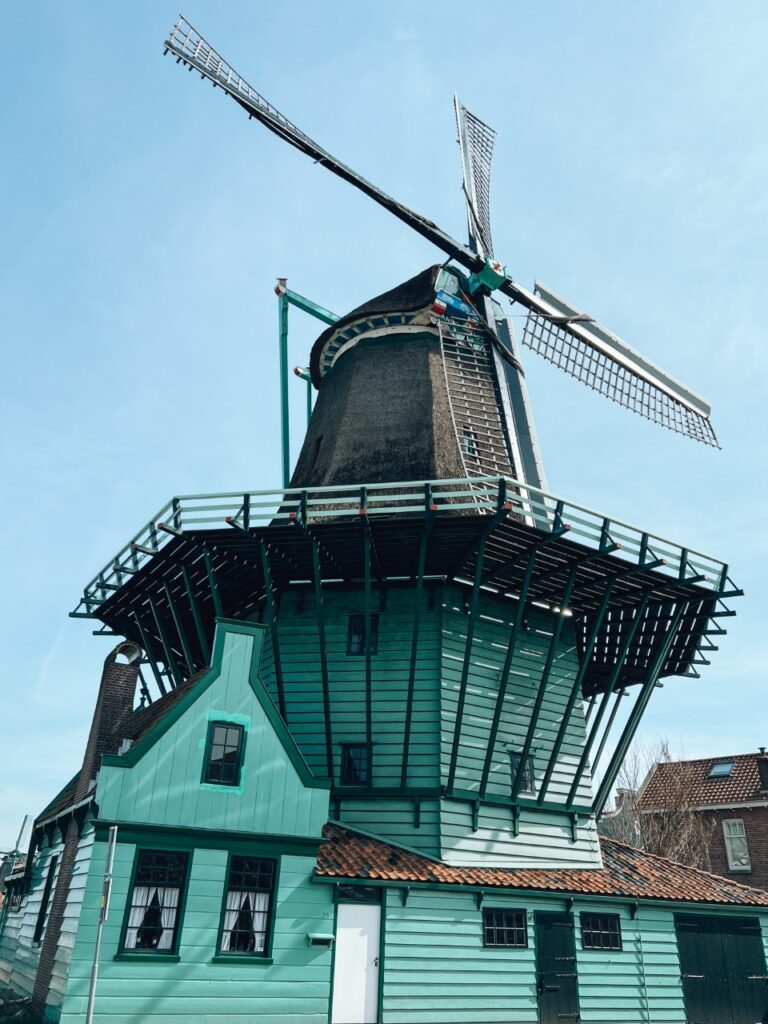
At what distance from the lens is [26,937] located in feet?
58.0

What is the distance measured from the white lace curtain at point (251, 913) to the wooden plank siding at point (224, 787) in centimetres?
107

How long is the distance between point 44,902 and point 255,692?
23.5 feet

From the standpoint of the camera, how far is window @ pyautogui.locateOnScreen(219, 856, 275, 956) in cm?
1362

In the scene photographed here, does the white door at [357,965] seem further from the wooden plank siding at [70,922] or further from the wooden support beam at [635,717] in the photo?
the wooden support beam at [635,717]

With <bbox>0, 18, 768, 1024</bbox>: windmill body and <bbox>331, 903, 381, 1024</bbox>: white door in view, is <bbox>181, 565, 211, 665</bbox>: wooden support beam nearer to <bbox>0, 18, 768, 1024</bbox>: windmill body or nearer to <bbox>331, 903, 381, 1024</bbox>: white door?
<bbox>0, 18, 768, 1024</bbox>: windmill body

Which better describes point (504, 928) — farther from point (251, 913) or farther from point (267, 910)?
point (251, 913)

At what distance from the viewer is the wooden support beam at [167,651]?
2052 cm

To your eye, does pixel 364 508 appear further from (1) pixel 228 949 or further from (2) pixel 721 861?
(2) pixel 721 861

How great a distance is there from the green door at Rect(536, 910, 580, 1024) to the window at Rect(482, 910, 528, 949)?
0.39m

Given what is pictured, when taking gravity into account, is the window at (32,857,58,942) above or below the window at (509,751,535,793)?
below

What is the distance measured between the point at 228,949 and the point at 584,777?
10.2 metres

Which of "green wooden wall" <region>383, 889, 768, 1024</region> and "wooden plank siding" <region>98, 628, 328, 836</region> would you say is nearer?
"wooden plank siding" <region>98, 628, 328, 836</region>

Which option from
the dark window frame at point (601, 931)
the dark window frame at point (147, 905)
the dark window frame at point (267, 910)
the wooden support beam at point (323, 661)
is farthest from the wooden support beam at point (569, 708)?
the dark window frame at point (147, 905)

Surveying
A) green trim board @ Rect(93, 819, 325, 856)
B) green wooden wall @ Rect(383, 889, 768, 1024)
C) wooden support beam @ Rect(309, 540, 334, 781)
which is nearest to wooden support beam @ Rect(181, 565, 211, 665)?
wooden support beam @ Rect(309, 540, 334, 781)
